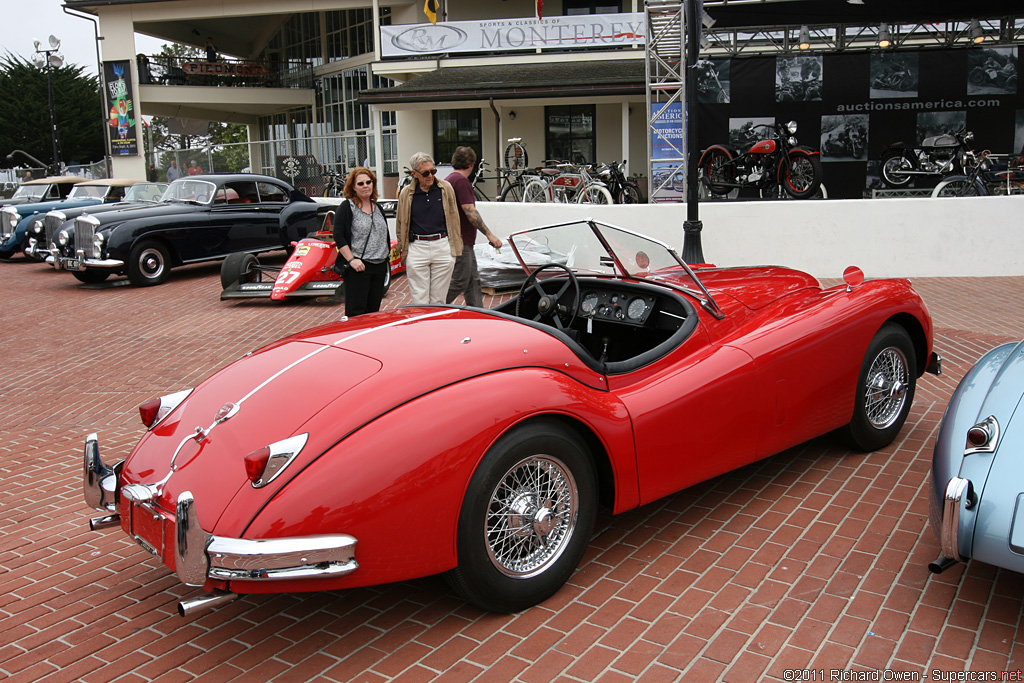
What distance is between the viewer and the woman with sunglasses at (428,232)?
6672mm

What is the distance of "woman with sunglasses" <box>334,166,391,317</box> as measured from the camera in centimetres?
651

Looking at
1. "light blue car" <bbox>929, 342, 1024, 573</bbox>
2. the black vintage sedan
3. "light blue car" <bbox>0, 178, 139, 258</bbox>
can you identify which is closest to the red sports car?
"light blue car" <bbox>929, 342, 1024, 573</bbox>

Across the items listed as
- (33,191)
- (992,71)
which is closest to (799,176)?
(992,71)

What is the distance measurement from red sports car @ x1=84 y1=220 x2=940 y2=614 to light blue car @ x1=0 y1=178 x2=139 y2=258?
15348 mm

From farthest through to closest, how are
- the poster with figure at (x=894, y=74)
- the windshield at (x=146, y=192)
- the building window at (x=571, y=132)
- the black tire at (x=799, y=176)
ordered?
the building window at (x=571, y=132) → the poster with figure at (x=894, y=74) → the windshield at (x=146, y=192) → the black tire at (x=799, y=176)

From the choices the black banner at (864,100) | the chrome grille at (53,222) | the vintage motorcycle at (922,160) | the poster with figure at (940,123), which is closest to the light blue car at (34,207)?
the chrome grille at (53,222)

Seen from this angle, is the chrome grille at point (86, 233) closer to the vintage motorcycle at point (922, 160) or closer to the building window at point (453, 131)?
the building window at point (453, 131)

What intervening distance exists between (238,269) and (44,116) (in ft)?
123

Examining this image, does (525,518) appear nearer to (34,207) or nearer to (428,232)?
(428,232)

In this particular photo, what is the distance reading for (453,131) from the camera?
78.8 feet

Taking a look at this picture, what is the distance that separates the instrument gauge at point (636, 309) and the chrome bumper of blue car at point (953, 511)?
1.63 m

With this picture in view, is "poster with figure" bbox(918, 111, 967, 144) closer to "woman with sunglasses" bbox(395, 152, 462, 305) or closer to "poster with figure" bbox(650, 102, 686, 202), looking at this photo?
"poster with figure" bbox(650, 102, 686, 202)

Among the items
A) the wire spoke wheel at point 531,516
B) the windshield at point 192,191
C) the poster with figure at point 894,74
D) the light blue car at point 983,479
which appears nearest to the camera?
the light blue car at point 983,479

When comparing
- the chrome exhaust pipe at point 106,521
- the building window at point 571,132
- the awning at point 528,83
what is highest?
the awning at point 528,83
